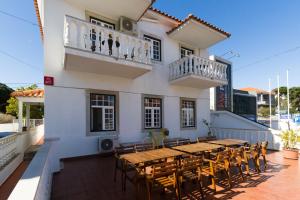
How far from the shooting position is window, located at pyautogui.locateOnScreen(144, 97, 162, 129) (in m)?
8.96

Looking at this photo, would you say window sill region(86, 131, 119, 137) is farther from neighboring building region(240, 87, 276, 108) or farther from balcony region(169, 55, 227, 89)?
neighboring building region(240, 87, 276, 108)

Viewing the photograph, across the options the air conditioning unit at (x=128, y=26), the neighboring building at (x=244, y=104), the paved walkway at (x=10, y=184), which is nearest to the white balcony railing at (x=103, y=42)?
the air conditioning unit at (x=128, y=26)

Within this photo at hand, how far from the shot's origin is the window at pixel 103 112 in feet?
24.3

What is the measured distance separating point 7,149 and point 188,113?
29.7 feet

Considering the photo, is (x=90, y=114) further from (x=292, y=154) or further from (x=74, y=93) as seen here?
(x=292, y=154)

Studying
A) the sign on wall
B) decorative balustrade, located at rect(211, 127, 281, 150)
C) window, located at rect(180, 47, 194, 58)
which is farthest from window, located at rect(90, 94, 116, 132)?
the sign on wall

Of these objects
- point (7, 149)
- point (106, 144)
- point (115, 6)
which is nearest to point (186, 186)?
point (106, 144)

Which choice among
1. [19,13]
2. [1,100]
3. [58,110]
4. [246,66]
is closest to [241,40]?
[246,66]

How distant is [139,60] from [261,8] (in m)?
9.00

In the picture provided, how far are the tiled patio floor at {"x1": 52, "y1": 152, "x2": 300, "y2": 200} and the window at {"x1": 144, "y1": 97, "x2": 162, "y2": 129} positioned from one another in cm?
361

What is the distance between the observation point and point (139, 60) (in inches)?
286

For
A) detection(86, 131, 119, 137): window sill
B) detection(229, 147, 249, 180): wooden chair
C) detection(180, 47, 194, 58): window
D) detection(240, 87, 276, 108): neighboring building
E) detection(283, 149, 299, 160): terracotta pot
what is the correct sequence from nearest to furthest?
detection(229, 147, 249, 180): wooden chair < detection(283, 149, 299, 160): terracotta pot < detection(86, 131, 119, 137): window sill < detection(180, 47, 194, 58): window < detection(240, 87, 276, 108): neighboring building

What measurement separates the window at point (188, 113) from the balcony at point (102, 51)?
14.0 feet

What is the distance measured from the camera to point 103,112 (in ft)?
25.0
